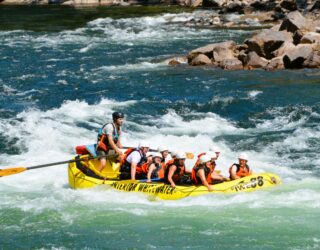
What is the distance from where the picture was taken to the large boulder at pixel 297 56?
2398 centimetres

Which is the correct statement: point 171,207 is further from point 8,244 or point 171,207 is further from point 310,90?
point 310,90

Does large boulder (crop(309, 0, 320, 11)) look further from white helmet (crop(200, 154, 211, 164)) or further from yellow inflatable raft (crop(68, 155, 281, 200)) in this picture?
white helmet (crop(200, 154, 211, 164))

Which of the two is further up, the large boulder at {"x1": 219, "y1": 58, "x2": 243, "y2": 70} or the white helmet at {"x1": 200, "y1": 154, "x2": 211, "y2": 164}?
the white helmet at {"x1": 200, "y1": 154, "x2": 211, "y2": 164}

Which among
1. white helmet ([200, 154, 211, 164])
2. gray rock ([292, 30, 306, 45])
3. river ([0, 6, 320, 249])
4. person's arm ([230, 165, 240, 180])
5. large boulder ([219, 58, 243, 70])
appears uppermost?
gray rock ([292, 30, 306, 45])

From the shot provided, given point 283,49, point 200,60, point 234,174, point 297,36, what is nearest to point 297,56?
point 283,49

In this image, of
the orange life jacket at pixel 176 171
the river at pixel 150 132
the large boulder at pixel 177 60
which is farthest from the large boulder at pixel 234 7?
the orange life jacket at pixel 176 171

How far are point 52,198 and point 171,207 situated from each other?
Answer: 2.52 metres

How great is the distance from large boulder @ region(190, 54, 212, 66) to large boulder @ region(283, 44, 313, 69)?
3126mm

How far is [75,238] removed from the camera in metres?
11.3

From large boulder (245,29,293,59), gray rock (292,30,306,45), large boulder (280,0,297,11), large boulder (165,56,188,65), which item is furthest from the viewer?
large boulder (280,0,297,11)

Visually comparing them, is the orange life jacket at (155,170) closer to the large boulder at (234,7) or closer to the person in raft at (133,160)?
the person in raft at (133,160)

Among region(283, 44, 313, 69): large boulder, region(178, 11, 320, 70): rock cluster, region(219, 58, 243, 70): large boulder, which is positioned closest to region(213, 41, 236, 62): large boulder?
region(178, 11, 320, 70): rock cluster

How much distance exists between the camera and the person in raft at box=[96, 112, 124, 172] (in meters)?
13.4

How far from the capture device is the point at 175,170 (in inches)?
510
